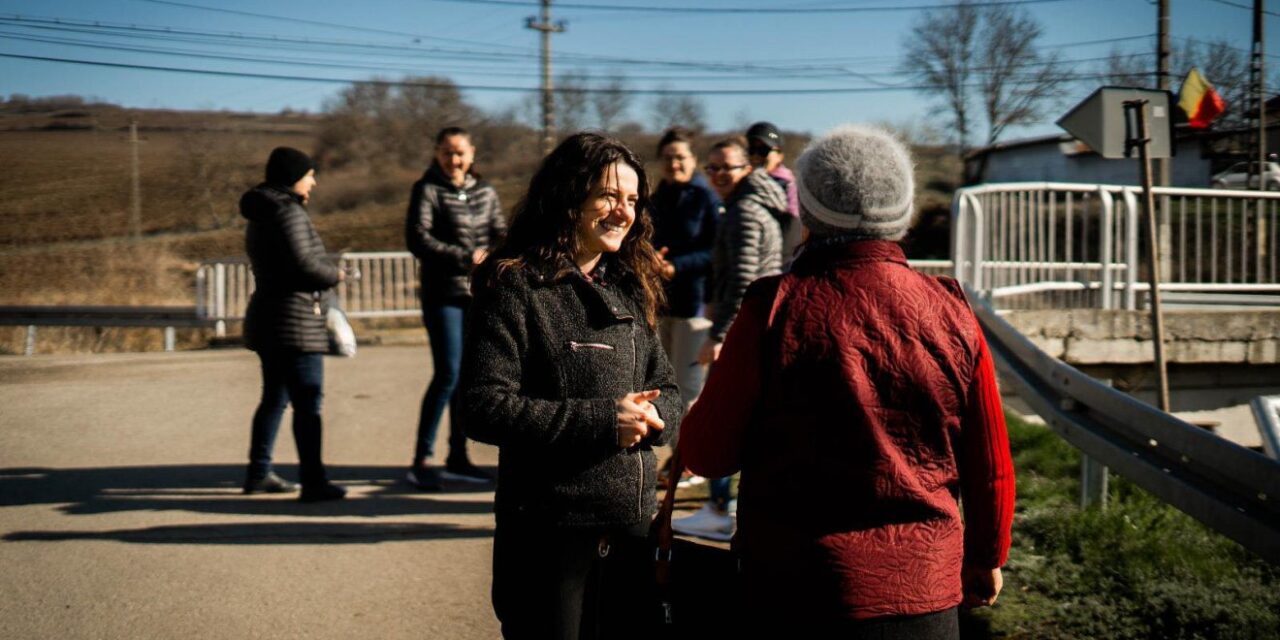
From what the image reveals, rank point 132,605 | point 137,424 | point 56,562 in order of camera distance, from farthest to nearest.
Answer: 1. point 137,424
2. point 56,562
3. point 132,605

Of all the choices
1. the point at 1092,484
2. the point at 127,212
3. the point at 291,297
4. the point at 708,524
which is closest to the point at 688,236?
the point at 708,524

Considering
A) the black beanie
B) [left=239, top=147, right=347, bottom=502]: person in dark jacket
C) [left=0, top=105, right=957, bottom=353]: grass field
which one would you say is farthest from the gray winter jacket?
the black beanie

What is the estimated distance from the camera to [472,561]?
5.35m

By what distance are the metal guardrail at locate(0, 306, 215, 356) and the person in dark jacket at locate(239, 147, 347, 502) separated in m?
4.76

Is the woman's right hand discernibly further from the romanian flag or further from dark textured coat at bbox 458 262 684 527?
the romanian flag

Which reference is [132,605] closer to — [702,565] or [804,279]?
[702,565]

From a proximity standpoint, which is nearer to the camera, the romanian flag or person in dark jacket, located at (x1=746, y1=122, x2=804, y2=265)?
person in dark jacket, located at (x1=746, y1=122, x2=804, y2=265)

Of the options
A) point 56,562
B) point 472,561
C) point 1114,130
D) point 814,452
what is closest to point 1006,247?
point 1114,130

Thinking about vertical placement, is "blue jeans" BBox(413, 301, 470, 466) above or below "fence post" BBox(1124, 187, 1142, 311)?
below

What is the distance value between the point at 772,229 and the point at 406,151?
45.9 m

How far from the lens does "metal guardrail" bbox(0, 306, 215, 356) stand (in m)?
10.6

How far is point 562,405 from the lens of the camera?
8.74 ft

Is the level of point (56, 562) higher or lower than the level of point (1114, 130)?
lower

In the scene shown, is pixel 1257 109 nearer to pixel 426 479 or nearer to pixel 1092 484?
pixel 1092 484
